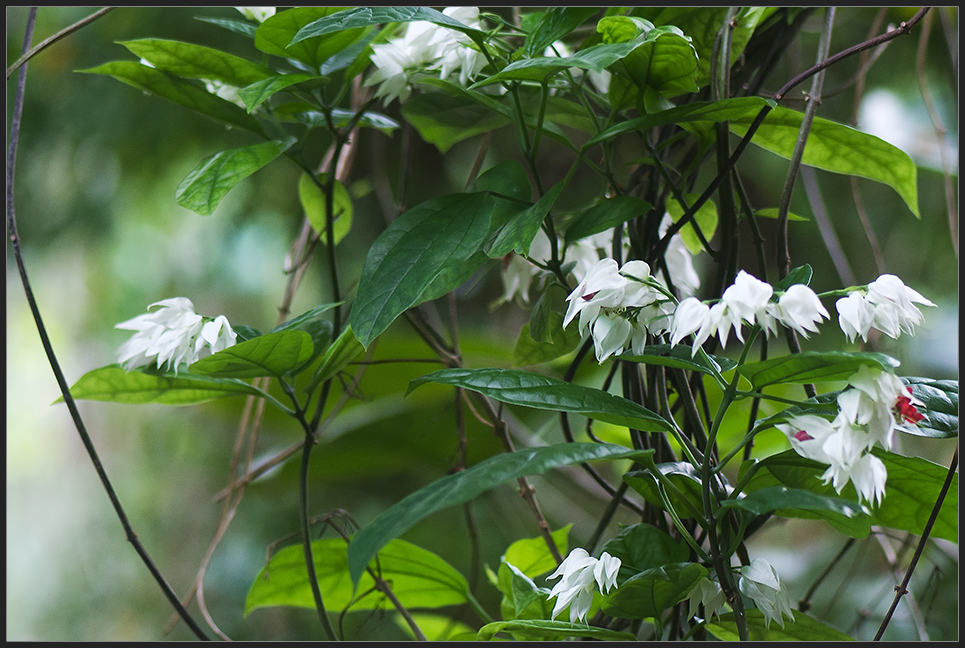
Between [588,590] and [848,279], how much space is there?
2.55 feet

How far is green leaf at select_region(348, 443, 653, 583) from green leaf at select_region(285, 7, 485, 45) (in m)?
0.28

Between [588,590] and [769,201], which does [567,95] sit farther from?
[769,201]

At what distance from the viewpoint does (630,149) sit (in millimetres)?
1319

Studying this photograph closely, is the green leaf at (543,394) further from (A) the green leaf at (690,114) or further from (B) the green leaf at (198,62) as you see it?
(B) the green leaf at (198,62)

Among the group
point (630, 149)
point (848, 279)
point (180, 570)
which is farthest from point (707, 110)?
point (180, 570)

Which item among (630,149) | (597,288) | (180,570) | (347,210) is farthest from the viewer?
(180,570)

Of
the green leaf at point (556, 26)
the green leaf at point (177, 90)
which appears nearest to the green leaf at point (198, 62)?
the green leaf at point (177, 90)

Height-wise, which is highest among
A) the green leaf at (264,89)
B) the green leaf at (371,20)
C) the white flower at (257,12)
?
the white flower at (257,12)

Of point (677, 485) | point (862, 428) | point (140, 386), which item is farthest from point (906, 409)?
point (140, 386)

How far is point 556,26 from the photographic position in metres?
0.46

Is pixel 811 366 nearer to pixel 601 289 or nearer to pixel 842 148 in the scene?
pixel 601 289

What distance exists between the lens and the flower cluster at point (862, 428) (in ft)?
1.07

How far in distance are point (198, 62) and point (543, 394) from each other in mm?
408

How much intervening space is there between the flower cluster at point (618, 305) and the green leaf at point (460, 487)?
0.26 feet
